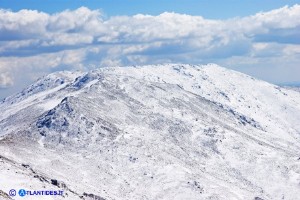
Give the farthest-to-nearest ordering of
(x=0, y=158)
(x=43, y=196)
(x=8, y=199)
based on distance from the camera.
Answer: (x=0, y=158)
(x=43, y=196)
(x=8, y=199)

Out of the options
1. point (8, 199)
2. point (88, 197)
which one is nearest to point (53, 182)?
point (88, 197)

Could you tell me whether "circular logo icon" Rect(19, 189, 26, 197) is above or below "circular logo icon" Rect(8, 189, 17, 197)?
below

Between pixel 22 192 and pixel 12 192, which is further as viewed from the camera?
pixel 22 192

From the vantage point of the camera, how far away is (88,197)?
194 metres

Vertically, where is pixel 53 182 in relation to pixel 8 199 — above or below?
below

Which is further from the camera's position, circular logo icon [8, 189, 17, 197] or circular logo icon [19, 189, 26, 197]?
circular logo icon [19, 189, 26, 197]

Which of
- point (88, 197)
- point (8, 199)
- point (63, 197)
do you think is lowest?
point (88, 197)

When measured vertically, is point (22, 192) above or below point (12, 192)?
below

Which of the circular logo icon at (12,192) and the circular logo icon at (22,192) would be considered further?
the circular logo icon at (22,192)

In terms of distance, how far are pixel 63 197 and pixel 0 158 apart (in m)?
45.6

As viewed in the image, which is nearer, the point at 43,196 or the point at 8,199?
the point at 8,199

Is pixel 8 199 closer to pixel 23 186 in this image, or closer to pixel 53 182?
pixel 23 186

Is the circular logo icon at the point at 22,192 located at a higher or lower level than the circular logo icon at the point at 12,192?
lower

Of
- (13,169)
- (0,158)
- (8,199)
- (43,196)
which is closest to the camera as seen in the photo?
(8,199)
